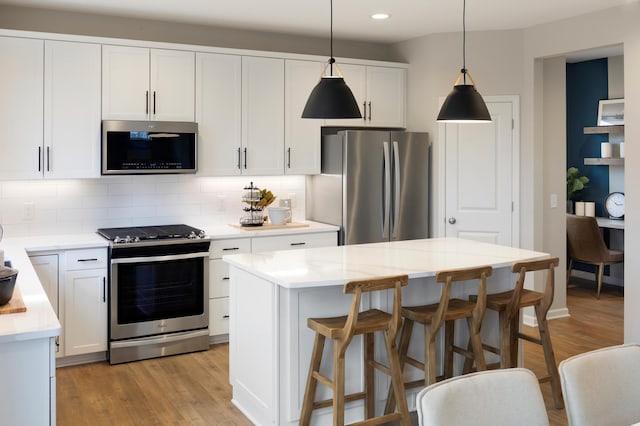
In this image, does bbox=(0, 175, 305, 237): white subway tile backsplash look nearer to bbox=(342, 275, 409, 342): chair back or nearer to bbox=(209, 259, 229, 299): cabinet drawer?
bbox=(209, 259, 229, 299): cabinet drawer

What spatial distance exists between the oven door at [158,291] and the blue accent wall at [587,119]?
495 centimetres

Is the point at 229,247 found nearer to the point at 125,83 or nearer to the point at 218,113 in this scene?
the point at 218,113

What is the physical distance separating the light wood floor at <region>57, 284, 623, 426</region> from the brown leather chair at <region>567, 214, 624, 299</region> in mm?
1371

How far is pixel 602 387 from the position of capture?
2068mm

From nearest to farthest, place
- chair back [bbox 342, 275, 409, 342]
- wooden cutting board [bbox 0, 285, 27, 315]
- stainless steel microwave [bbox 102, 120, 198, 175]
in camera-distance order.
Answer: wooden cutting board [bbox 0, 285, 27, 315], chair back [bbox 342, 275, 409, 342], stainless steel microwave [bbox 102, 120, 198, 175]

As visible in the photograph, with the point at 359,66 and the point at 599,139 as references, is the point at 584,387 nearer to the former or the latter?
the point at 359,66

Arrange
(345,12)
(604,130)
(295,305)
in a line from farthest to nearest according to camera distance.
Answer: (604,130) < (345,12) < (295,305)

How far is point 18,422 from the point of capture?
7.73 ft

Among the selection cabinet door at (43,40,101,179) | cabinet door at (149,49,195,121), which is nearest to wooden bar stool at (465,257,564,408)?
cabinet door at (149,49,195,121)

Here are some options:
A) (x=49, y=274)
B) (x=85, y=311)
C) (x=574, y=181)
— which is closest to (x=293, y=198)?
(x=85, y=311)

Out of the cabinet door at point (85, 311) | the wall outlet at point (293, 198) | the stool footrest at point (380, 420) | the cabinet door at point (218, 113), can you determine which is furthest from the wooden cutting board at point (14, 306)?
the wall outlet at point (293, 198)

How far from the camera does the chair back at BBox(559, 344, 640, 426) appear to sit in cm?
202

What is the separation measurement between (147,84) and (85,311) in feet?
5.76

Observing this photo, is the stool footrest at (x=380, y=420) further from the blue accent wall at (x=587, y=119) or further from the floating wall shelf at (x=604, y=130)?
the blue accent wall at (x=587, y=119)
